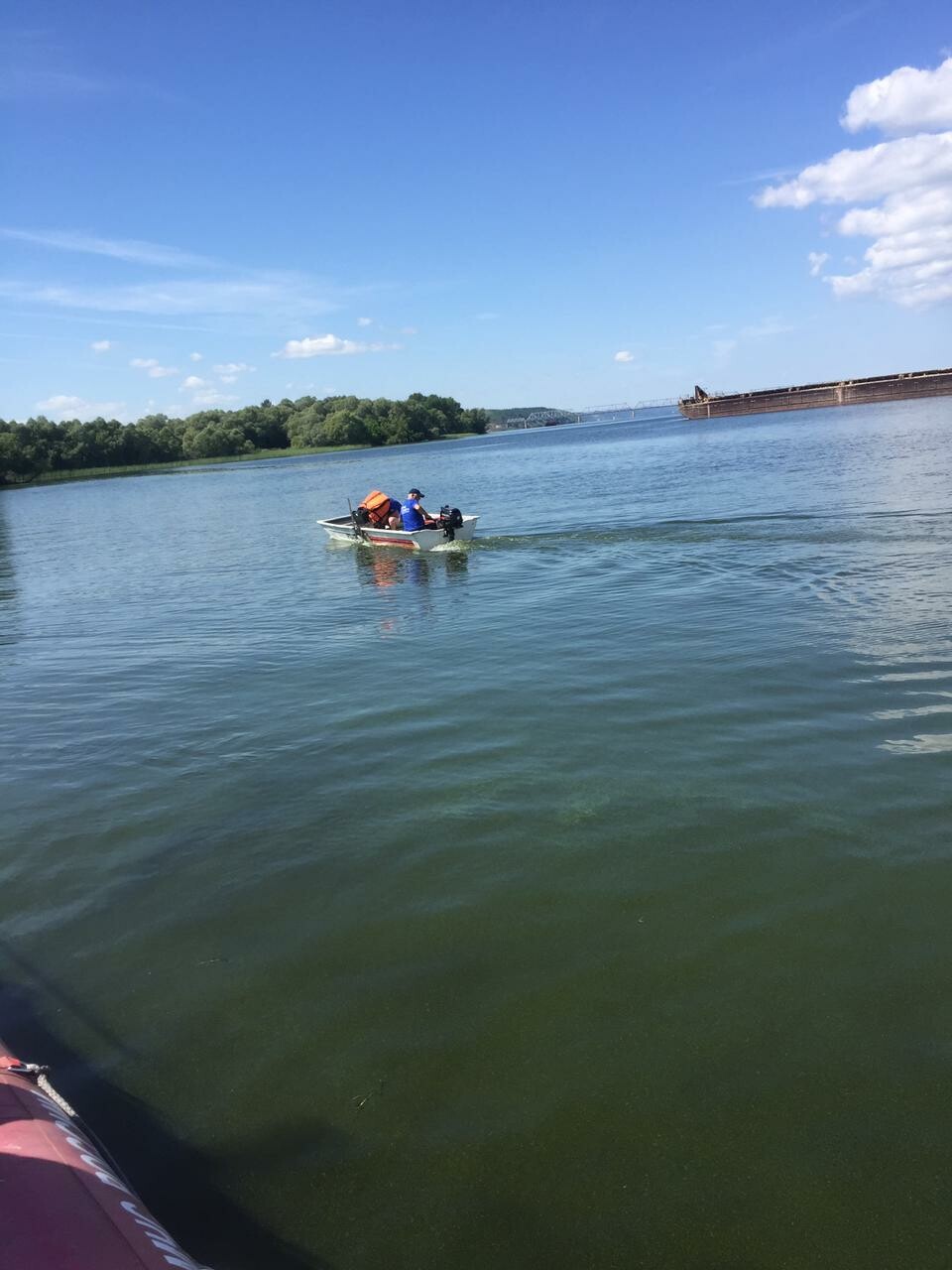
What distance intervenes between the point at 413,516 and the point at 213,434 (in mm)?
129390

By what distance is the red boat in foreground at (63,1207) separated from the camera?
2930 mm

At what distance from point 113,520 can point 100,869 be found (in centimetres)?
4492

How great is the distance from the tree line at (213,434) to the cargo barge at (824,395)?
6488 centimetres

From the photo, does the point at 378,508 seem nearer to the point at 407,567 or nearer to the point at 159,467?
the point at 407,567

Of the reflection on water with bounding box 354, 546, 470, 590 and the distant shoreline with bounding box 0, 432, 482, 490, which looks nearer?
the reflection on water with bounding box 354, 546, 470, 590

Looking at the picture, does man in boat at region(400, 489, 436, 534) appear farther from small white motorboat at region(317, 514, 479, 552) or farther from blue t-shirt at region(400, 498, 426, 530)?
small white motorboat at region(317, 514, 479, 552)

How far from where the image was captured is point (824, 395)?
102312 mm

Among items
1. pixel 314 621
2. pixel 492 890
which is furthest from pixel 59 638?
pixel 492 890

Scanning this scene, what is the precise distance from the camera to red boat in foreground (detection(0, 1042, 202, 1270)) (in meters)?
2.93

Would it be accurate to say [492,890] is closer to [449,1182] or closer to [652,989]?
[652,989]

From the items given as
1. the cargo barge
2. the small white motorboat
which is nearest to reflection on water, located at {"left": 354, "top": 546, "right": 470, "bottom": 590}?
the small white motorboat

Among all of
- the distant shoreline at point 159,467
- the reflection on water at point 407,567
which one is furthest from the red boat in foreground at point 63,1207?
the distant shoreline at point 159,467

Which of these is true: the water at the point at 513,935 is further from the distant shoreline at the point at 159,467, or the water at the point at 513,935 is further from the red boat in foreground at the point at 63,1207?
the distant shoreline at the point at 159,467

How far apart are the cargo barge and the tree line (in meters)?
64.9
